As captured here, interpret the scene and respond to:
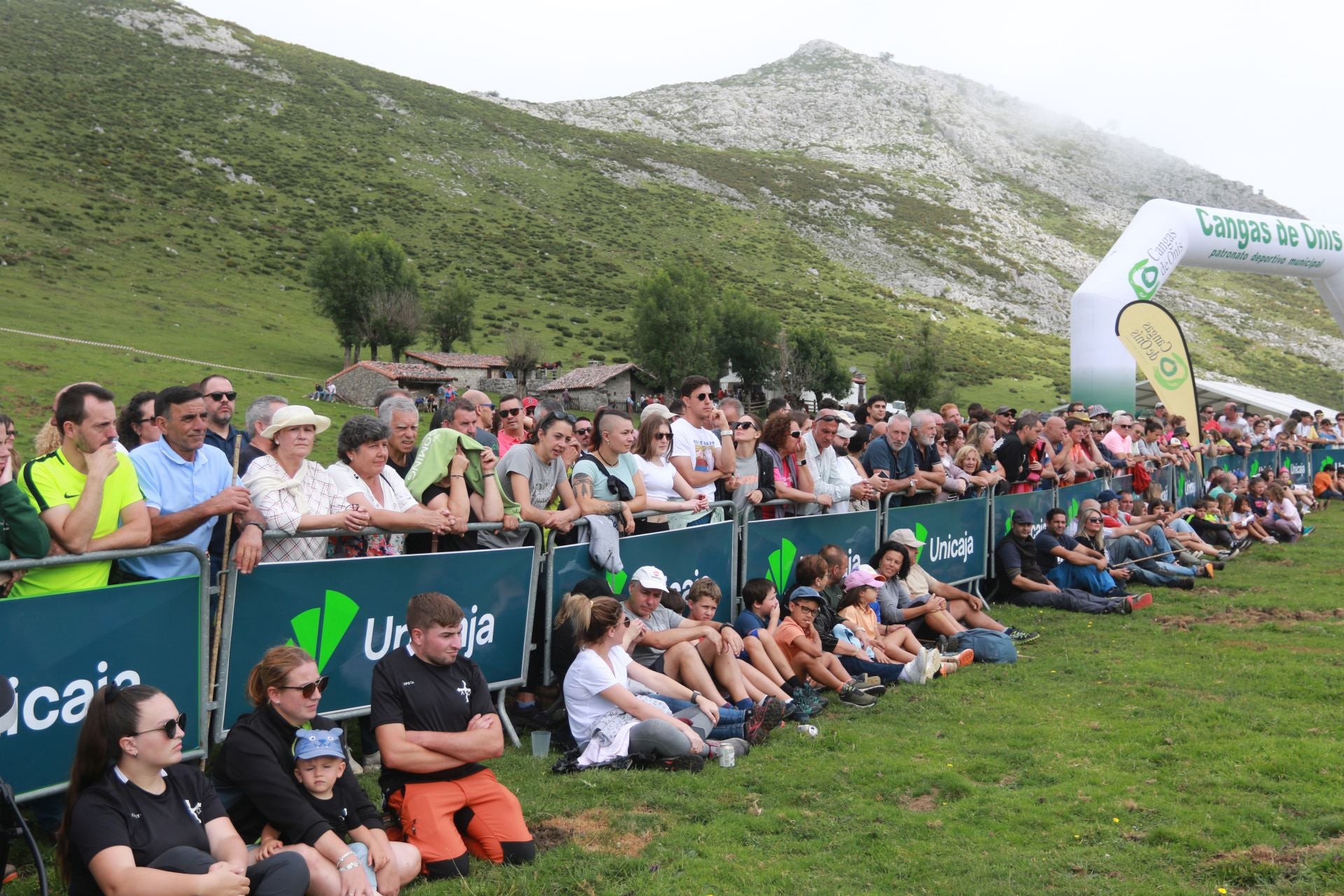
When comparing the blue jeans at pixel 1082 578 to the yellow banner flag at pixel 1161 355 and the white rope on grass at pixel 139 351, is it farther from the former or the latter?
the white rope on grass at pixel 139 351

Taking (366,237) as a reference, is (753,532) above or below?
below

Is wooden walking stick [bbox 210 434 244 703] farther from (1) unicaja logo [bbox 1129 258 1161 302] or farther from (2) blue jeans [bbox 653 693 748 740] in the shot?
(1) unicaja logo [bbox 1129 258 1161 302]

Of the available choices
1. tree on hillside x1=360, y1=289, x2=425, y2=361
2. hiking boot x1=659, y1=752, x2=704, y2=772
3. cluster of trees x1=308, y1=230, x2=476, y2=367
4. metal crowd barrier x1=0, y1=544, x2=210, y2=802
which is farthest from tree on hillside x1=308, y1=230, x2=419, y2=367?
metal crowd barrier x1=0, y1=544, x2=210, y2=802

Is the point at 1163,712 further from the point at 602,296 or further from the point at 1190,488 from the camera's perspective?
the point at 602,296

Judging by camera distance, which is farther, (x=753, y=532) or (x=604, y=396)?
(x=604, y=396)

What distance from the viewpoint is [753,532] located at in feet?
28.4

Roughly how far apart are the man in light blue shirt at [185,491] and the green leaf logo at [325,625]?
1.54 ft

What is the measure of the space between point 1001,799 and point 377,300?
68.2 m

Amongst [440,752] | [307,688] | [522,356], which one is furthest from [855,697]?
[522,356]

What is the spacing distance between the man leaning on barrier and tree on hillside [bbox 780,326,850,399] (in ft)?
231

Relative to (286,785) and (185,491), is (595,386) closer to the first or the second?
(185,491)

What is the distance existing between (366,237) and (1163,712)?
73.7 metres

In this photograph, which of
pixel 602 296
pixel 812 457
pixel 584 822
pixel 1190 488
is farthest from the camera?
pixel 602 296

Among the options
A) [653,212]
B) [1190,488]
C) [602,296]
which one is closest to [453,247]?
[602,296]
